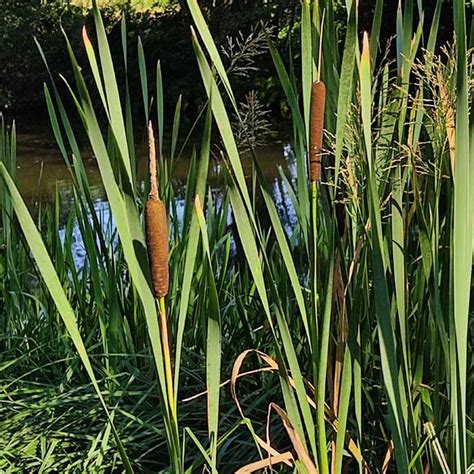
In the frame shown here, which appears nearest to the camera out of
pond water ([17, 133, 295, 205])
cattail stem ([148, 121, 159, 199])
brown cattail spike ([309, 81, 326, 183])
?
cattail stem ([148, 121, 159, 199])

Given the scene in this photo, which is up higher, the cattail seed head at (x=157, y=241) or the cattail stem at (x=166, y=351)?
the cattail seed head at (x=157, y=241)

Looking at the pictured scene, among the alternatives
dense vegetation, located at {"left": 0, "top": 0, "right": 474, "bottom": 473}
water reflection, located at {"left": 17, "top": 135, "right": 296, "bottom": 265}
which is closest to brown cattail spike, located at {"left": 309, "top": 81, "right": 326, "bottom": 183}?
dense vegetation, located at {"left": 0, "top": 0, "right": 474, "bottom": 473}

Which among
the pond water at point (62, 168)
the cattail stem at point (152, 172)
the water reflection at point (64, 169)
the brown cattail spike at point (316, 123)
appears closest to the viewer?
the cattail stem at point (152, 172)

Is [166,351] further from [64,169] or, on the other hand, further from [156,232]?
[64,169]

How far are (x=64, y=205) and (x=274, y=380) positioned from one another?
4592 millimetres

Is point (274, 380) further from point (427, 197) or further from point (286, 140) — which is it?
point (286, 140)

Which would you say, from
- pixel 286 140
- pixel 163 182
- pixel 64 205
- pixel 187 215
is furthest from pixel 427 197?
pixel 286 140

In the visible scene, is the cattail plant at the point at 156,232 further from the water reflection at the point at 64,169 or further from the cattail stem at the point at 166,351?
the water reflection at the point at 64,169

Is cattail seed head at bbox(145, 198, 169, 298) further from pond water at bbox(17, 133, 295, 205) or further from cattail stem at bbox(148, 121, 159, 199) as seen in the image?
pond water at bbox(17, 133, 295, 205)

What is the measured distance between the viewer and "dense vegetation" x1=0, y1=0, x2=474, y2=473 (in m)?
0.61

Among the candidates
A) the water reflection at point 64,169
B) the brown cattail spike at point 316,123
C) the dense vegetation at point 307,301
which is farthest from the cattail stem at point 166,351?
the water reflection at point 64,169

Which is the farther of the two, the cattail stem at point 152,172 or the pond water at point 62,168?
the pond water at point 62,168

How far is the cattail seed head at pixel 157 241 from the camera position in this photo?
1.73ft

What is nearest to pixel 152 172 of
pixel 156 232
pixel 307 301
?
pixel 156 232
